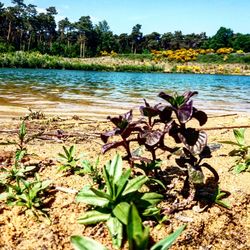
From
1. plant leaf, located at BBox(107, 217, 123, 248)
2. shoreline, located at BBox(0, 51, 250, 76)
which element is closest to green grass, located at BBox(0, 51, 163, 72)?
shoreline, located at BBox(0, 51, 250, 76)

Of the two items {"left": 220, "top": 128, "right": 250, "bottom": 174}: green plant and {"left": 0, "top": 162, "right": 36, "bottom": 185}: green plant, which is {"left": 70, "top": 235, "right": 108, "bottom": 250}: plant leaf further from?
{"left": 220, "top": 128, "right": 250, "bottom": 174}: green plant

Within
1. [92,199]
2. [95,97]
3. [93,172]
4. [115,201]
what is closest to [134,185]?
[115,201]

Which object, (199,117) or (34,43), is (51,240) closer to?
(199,117)

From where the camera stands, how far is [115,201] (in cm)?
193

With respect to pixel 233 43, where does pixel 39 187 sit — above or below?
below

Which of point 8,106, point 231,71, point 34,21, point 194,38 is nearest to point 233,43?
point 194,38

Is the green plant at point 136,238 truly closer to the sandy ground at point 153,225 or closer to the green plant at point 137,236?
the green plant at point 137,236

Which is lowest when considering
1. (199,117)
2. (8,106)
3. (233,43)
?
(8,106)

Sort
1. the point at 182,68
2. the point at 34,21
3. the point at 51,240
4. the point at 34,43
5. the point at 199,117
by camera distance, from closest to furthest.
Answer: the point at 51,240 → the point at 199,117 → the point at 182,68 → the point at 34,21 → the point at 34,43

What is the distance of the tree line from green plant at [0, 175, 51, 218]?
64.6m

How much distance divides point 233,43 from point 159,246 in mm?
109926

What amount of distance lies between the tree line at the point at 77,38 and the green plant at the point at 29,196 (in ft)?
212

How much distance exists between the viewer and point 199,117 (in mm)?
2172

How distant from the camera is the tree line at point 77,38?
264ft
